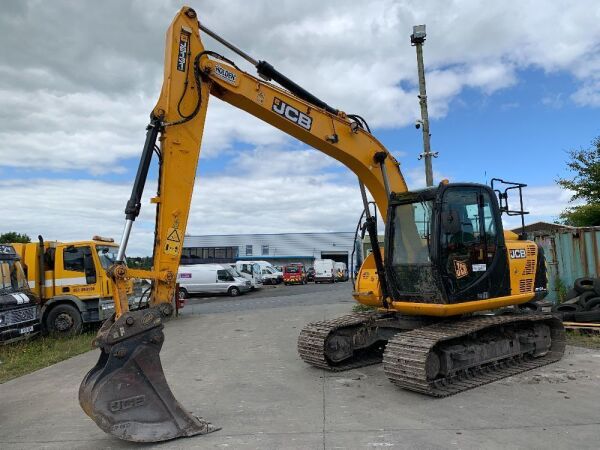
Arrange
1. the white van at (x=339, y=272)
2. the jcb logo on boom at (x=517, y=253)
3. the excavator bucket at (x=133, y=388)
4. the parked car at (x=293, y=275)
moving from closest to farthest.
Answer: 1. the excavator bucket at (x=133, y=388)
2. the jcb logo on boom at (x=517, y=253)
3. the parked car at (x=293, y=275)
4. the white van at (x=339, y=272)

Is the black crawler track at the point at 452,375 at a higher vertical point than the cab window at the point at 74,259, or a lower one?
lower

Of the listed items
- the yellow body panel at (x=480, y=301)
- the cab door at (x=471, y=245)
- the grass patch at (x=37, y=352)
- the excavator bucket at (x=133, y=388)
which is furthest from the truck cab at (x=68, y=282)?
the cab door at (x=471, y=245)

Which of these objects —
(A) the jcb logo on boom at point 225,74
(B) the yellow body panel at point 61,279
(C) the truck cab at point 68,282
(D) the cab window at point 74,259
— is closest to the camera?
(A) the jcb logo on boom at point 225,74

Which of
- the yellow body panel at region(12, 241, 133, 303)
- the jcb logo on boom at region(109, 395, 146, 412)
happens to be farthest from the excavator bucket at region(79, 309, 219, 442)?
the yellow body panel at region(12, 241, 133, 303)

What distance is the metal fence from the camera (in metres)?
13.4

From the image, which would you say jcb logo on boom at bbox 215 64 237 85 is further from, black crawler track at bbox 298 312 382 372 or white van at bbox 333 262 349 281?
white van at bbox 333 262 349 281

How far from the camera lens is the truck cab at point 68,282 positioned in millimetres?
14102

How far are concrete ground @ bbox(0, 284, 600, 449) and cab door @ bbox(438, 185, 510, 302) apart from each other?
1350 mm

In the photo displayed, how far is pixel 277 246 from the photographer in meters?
70.4

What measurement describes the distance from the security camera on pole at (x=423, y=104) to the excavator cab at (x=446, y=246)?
6.29 m

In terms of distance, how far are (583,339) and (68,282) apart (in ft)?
41.0

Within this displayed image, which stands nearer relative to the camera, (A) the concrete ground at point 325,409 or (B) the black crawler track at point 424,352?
(A) the concrete ground at point 325,409

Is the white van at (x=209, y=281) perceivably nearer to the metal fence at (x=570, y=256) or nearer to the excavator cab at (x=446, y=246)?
the metal fence at (x=570, y=256)

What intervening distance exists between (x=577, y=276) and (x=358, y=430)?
10.5m
